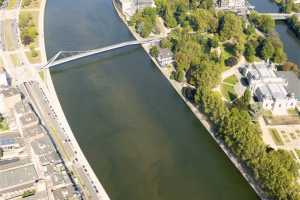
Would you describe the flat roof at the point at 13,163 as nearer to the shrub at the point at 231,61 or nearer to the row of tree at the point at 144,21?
the shrub at the point at 231,61

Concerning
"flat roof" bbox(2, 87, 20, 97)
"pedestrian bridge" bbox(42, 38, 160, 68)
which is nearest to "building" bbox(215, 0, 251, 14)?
"pedestrian bridge" bbox(42, 38, 160, 68)

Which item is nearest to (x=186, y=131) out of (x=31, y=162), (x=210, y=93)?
(x=210, y=93)

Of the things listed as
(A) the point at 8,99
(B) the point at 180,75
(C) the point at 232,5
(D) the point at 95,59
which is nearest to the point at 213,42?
(B) the point at 180,75

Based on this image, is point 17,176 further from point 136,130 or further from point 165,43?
point 165,43

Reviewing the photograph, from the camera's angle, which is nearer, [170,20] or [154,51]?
[154,51]

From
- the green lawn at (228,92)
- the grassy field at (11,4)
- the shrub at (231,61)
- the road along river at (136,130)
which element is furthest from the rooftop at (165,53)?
the grassy field at (11,4)

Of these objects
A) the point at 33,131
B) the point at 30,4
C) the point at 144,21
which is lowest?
the point at 33,131

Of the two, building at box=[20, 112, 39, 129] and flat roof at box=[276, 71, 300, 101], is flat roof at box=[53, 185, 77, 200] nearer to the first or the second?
building at box=[20, 112, 39, 129]
